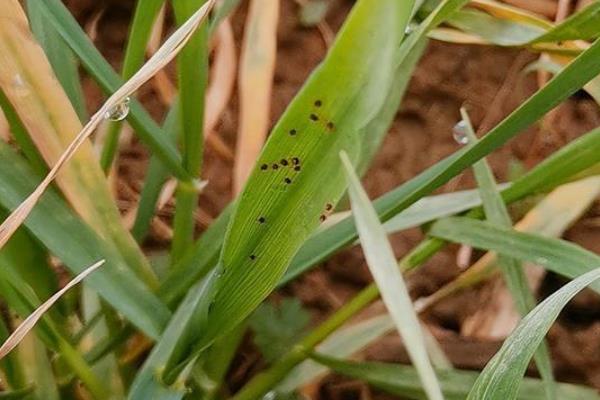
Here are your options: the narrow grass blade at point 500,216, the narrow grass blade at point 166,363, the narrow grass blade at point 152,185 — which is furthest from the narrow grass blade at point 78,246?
the narrow grass blade at point 500,216

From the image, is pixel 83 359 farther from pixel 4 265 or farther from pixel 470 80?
pixel 470 80

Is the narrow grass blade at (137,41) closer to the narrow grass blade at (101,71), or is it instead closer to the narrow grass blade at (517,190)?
the narrow grass blade at (101,71)

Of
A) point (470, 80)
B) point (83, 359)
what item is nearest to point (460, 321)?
→ point (470, 80)

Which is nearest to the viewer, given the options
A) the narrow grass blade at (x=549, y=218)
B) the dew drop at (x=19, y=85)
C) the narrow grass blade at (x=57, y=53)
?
the dew drop at (x=19, y=85)

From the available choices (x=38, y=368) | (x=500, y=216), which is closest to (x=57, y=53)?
(x=38, y=368)

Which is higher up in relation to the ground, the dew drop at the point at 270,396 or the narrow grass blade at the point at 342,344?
the narrow grass blade at the point at 342,344

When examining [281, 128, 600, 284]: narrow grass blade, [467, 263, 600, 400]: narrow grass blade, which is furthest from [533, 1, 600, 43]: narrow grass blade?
[467, 263, 600, 400]: narrow grass blade

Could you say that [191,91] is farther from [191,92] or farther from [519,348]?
[519,348]
